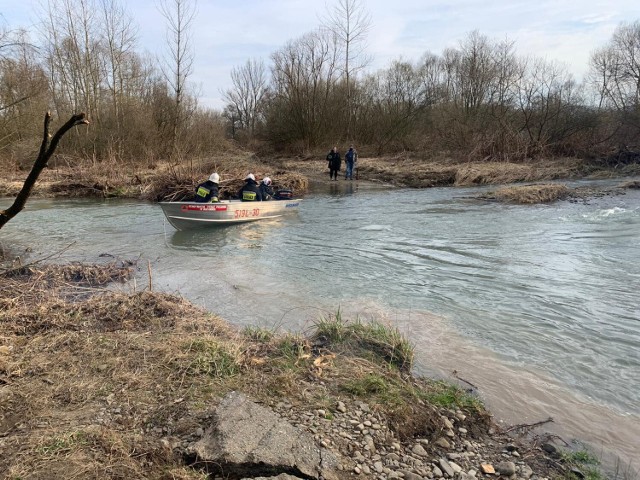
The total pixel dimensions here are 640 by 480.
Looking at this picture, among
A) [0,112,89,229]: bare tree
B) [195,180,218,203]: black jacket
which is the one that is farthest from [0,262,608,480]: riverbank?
[195,180,218,203]: black jacket

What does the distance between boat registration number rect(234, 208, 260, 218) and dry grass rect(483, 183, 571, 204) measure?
10.2 m

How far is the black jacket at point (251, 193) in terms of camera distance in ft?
50.1

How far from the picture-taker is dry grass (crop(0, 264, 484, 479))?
298cm

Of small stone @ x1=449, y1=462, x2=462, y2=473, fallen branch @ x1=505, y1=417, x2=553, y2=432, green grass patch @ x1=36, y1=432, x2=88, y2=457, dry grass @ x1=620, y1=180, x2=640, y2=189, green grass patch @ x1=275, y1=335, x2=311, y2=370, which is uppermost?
dry grass @ x1=620, y1=180, x2=640, y2=189

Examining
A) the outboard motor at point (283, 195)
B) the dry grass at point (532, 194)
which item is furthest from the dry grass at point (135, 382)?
the dry grass at point (532, 194)

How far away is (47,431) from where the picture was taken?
10.4 ft

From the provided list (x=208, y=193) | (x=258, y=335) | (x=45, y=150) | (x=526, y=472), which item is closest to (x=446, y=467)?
(x=526, y=472)

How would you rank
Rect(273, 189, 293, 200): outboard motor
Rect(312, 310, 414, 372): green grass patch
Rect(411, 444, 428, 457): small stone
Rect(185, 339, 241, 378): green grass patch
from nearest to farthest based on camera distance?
1. Rect(411, 444, 428, 457): small stone
2. Rect(185, 339, 241, 378): green grass patch
3. Rect(312, 310, 414, 372): green grass patch
4. Rect(273, 189, 293, 200): outboard motor

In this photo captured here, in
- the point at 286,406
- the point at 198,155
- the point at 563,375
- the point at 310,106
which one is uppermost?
the point at 310,106

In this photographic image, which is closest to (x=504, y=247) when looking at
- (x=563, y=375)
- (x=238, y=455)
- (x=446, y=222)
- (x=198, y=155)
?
(x=446, y=222)

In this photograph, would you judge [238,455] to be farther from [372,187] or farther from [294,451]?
[372,187]

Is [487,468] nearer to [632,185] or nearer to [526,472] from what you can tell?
[526,472]

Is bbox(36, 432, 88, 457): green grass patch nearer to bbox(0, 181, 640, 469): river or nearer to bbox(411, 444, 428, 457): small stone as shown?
bbox(411, 444, 428, 457): small stone

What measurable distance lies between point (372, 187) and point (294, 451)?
2318cm
